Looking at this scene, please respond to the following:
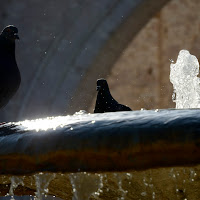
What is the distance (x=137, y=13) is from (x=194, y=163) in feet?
20.5

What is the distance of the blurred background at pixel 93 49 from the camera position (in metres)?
6.65

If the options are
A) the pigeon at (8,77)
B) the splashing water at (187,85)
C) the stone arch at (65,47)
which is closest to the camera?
the pigeon at (8,77)

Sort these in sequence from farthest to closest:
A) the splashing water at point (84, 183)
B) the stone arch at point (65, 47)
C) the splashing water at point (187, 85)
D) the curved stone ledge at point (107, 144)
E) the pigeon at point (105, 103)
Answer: the stone arch at point (65, 47)
the splashing water at point (187, 85)
the pigeon at point (105, 103)
the splashing water at point (84, 183)
the curved stone ledge at point (107, 144)

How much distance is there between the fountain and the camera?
106cm

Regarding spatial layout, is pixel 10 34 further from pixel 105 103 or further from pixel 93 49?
pixel 93 49

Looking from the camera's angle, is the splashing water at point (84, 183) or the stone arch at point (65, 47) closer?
the splashing water at point (84, 183)

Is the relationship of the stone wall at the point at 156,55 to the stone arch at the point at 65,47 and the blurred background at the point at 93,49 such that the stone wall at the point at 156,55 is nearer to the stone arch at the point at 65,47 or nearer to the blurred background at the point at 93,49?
the blurred background at the point at 93,49

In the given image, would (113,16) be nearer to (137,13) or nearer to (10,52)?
(137,13)

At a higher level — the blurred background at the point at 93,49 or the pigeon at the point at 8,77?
the blurred background at the point at 93,49

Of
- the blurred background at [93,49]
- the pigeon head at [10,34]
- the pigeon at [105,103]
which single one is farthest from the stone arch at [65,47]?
the pigeon head at [10,34]

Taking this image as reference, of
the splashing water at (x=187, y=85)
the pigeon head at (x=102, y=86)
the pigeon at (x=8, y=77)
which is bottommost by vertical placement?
the pigeon at (x=8, y=77)

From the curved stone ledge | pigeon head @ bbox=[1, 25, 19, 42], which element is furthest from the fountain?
pigeon head @ bbox=[1, 25, 19, 42]

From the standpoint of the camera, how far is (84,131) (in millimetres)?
1184

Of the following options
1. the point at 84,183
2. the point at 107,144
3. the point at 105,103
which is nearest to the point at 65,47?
the point at 105,103
